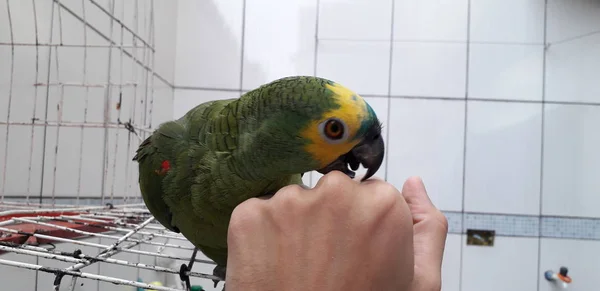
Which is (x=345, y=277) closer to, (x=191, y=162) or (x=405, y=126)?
(x=191, y=162)

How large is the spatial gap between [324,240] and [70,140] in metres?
0.96

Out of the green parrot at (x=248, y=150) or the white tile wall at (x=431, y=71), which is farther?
the white tile wall at (x=431, y=71)

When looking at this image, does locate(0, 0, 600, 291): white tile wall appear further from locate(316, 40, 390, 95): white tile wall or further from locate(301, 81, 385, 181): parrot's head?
locate(301, 81, 385, 181): parrot's head

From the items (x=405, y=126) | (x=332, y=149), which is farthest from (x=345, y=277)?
(x=405, y=126)

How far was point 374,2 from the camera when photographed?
1.72m

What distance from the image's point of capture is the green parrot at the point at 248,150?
460 mm

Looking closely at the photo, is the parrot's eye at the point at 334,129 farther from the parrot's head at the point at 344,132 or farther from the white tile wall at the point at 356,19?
the white tile wall at the point at 356,19

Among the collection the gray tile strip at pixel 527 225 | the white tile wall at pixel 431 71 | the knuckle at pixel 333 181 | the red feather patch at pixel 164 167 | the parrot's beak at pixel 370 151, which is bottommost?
the gray tile strip at pixel 527 225

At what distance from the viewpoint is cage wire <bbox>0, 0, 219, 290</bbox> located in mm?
704

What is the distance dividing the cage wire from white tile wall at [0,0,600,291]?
0.43 metres

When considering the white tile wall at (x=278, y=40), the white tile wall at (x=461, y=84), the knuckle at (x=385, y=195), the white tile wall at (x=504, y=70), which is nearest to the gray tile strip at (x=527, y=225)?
the white tile wall at (x=461, y=84)

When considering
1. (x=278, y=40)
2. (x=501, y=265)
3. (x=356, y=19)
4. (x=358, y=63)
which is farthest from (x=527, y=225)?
(x=278, y=40)

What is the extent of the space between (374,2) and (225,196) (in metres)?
1.40

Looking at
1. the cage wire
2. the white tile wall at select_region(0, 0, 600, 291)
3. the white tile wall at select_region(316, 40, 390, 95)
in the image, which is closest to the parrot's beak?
the cage wire
